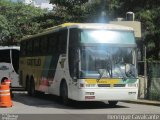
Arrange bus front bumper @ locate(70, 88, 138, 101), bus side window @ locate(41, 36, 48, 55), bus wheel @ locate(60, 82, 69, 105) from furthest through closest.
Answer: bus side window @ locate(41, 36, 48, 55)
bus wheel @ locate(60, 82, 69, 105)
bus front bumper @ locate(70, 88, 138, 101)

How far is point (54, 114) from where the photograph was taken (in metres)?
16.7

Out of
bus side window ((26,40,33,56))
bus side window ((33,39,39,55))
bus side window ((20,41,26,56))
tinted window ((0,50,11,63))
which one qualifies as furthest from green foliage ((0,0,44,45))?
bus side window ((33,39,39,55))

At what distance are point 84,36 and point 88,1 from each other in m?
25.0

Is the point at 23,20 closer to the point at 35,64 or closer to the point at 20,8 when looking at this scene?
the point at 20,8


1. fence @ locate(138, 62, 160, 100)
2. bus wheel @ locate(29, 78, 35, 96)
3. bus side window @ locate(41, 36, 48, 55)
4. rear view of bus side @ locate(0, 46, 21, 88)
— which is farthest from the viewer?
rear view of bus side @ locate(0, 46, 21, 88)

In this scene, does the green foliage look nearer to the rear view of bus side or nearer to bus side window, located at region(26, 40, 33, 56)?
the rear view of bus side

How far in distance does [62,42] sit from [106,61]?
259 centimetres

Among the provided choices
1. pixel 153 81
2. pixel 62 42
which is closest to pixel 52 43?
pixel 62 42

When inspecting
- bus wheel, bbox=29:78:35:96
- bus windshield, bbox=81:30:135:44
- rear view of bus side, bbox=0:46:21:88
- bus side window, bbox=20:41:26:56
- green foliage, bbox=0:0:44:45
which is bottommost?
bus wheel, bbox=29:78:35:96

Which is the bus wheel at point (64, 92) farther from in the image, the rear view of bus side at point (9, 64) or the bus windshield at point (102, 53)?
the rear view of bus side at point (9, 64)

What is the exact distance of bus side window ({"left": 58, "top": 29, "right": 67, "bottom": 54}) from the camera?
20.4m

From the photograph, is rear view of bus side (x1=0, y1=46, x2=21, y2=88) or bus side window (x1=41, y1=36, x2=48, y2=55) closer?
bus side window (x1=41, y1=36, x2=48, y2=55)

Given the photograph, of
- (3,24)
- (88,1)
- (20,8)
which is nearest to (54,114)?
(88,1)

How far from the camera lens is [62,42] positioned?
68.2ft
